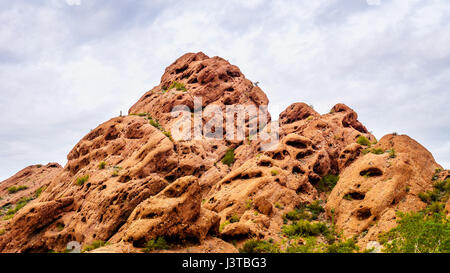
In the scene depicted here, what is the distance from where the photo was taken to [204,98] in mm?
44375

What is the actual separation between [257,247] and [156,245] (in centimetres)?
690

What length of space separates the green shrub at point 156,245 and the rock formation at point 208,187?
0.30m

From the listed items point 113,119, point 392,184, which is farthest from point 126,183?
point 392,184

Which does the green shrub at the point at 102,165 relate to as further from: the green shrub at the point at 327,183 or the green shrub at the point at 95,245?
the green shrub at the point at 327,183

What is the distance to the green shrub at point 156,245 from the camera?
1441 cm

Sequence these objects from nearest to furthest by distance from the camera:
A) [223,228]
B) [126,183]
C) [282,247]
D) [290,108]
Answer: [282,247] < [223,228] < [126,183] < [290,108]

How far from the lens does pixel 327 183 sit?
27.2 meters

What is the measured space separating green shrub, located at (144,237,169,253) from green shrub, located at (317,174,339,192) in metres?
18.1

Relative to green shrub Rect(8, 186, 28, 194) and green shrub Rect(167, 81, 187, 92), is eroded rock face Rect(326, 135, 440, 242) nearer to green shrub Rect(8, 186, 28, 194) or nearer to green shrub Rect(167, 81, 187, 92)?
green shrub Rect(167, 81, 187, 92)

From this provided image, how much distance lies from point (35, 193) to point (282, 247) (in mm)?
38807

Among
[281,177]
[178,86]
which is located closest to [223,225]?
[281,177]

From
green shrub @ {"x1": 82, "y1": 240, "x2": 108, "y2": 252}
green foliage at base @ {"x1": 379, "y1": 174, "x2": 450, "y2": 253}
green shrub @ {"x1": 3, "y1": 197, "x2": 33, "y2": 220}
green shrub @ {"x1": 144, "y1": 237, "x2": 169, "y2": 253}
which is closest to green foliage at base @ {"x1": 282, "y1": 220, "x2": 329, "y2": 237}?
green foliage at base @ {"x1": 379, "y1": 174, "x2": 450, "y2": 253}

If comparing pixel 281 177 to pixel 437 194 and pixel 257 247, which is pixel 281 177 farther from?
pixel 437 194
